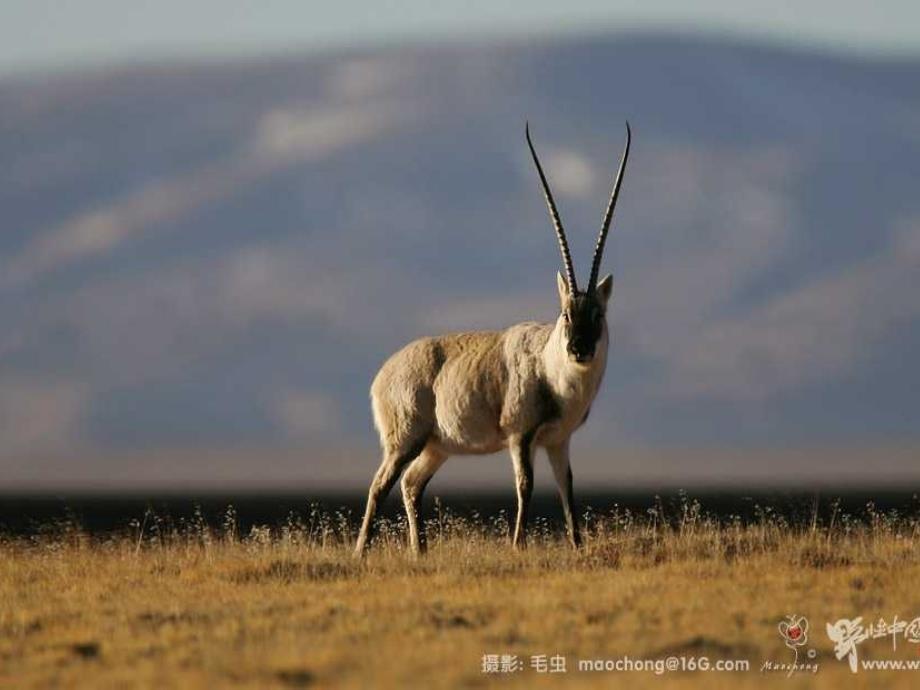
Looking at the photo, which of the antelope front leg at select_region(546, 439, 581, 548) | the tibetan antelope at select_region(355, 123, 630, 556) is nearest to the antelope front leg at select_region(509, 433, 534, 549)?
the tibetan antelope at select_region(355, 123, 630, 556)

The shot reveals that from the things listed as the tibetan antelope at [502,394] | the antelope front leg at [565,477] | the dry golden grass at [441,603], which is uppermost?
the tibetan antelope at [502,394]

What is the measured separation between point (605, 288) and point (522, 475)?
230cm

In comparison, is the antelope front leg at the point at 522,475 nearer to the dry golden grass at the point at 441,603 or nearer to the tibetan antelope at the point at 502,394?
the tibetan antelope at the point at 502,394

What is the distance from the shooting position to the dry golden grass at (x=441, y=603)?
40.4 ft

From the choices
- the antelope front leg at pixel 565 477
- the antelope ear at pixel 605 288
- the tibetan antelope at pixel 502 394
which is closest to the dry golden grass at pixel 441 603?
the antelope front leg at pixel 565 477

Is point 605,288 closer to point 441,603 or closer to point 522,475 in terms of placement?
point 522,475

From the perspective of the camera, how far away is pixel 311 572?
714 inches

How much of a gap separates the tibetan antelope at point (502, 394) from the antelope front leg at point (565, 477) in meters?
0.01

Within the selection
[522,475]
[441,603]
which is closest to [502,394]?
[522,475]

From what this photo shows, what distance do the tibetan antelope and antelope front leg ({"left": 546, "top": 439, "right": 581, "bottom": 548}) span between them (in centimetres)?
1

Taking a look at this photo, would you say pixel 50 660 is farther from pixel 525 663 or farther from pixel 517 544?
pixel 517 544

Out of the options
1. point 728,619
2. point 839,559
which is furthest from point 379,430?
point 728,619

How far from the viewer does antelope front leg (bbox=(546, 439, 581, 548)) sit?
781 inches

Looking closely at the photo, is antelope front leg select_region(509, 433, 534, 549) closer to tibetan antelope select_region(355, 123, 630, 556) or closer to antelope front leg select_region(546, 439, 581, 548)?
tibetan antelope select_region(355, 123, 630, 556)
